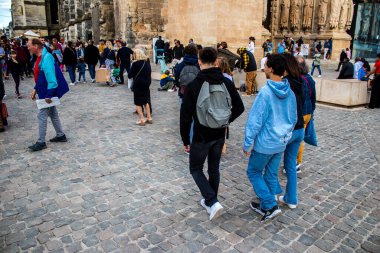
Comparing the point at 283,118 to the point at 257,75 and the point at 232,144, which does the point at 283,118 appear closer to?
the point at 232,144

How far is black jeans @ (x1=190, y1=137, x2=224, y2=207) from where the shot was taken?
3422mm

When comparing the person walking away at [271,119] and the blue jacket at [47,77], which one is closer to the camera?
the person walking away at [271,119]

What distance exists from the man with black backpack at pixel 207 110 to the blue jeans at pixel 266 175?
0.41 meters

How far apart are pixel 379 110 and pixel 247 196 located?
7.79 meters

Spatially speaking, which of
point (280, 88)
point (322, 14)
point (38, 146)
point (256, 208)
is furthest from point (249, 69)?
point (322, 14)

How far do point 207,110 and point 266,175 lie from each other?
107 cm

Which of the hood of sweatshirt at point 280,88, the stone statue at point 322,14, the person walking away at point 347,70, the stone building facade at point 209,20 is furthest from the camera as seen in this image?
the stone statue at point 322,14

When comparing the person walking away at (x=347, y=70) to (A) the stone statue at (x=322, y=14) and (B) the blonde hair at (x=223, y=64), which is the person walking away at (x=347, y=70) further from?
(A) the stone statue at (x=322, y=14)

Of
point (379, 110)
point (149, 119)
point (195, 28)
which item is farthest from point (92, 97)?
point (379, 110)

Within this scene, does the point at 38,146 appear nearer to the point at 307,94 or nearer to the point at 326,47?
the point at 307,94

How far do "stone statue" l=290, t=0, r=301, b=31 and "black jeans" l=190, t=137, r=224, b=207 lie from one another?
90.0 feet

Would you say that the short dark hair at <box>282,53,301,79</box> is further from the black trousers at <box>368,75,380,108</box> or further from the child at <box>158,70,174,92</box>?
the child at <box>158,70,174,92</box>

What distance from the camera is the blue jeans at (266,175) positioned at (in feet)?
11.3

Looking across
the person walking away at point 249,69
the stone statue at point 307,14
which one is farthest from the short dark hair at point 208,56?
the stone statue at point 307,14
